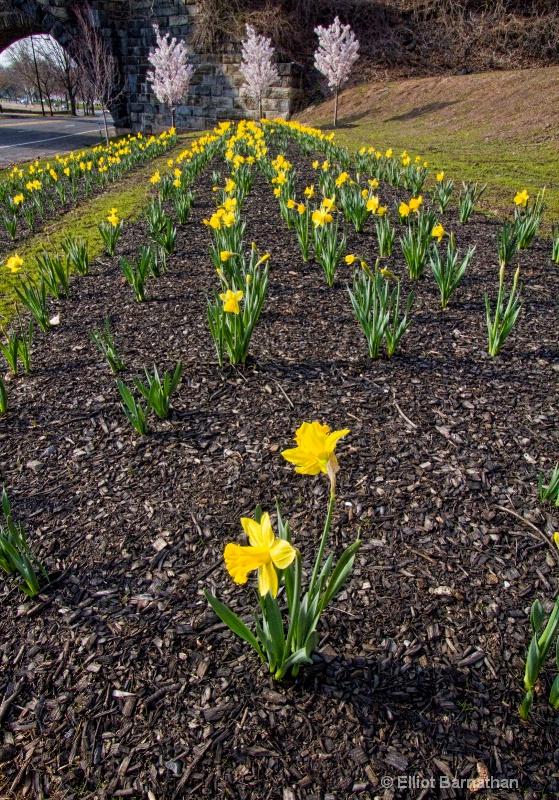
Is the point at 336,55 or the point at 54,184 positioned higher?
the point at 336,55

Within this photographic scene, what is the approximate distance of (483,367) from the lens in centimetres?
292

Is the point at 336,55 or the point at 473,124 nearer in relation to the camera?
the point at 473,124

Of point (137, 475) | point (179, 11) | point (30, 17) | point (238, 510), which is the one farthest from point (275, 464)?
point (30, 17)

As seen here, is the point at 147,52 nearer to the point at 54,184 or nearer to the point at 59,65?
the point at 54,184

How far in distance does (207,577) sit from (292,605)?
532 millimetres

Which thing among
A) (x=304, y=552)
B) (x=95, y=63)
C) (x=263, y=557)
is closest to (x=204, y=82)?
(x=95, y=63)

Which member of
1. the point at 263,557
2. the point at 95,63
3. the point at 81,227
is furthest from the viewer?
the point at 95,63

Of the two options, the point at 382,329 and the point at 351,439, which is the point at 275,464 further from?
the point at 382,329

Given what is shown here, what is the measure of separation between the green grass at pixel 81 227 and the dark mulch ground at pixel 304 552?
190 cm

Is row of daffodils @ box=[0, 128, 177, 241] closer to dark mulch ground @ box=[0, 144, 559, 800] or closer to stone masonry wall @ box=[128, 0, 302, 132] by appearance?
dark mulch ground @ box=[0, 144, 559, 800]

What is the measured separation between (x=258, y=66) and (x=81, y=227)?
16555mm

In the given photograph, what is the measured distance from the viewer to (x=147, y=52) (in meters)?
23.5

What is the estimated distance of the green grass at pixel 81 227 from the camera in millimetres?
4787

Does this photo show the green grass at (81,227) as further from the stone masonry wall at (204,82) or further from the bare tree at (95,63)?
the stone masonry wall at (204,82)
